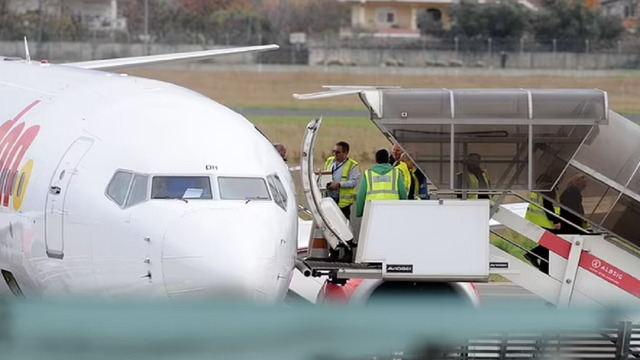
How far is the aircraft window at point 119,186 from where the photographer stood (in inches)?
520

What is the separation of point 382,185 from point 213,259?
4865mm

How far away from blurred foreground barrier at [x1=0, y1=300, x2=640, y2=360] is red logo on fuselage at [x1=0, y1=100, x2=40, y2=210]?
927 cm

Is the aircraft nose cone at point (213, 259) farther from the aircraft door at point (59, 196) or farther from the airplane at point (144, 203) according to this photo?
the aircraft door at point (59, 196)

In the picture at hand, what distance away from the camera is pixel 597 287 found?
16.9 metres

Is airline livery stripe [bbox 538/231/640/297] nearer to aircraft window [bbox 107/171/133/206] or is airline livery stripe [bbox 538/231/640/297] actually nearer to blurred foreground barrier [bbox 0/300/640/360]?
aircraft window [bbox 107/171/133/206]

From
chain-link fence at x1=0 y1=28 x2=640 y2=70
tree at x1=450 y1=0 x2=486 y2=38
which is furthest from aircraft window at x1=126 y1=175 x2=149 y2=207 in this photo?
tree at x1=450 y1=0 x2=486 y2=38

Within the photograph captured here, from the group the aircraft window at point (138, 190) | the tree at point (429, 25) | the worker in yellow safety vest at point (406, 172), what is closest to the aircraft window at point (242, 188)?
the aircraft window at point (138, 190)

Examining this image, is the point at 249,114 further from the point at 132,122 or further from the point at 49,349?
the point at 49,349

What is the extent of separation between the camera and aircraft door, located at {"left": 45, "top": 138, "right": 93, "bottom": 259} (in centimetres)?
1366

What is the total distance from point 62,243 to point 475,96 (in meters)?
5.26

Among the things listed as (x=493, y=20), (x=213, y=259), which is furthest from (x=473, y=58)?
(x=213, y=259)

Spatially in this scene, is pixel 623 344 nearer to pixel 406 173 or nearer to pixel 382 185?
pixel 382 185

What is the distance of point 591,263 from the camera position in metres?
17.0

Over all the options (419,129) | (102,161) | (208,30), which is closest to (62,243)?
(102,161)
